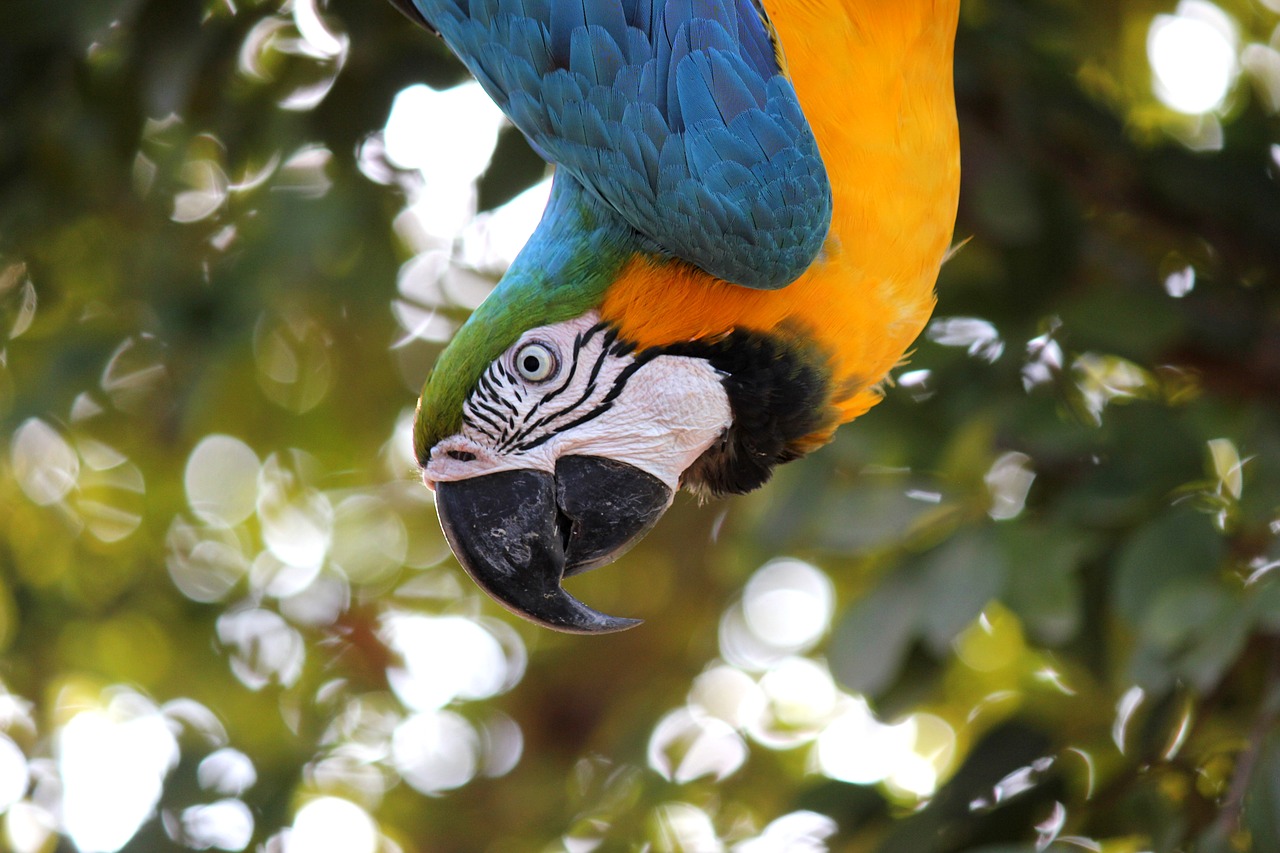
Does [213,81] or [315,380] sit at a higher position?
[213,81]

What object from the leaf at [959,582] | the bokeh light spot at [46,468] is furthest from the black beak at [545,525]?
the bokeh light spot at [46,468]

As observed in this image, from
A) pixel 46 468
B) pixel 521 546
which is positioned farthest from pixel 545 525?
pixel 46 468

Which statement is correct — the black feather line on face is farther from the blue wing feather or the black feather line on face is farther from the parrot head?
the blue wing feather

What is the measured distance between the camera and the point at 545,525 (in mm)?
1192

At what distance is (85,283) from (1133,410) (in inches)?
73.6

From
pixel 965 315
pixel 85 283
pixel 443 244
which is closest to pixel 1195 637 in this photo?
pixel 965 315

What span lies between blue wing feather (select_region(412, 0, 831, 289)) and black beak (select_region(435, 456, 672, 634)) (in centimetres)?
28

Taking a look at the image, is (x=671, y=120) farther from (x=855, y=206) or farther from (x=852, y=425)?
(x=852, y=425)

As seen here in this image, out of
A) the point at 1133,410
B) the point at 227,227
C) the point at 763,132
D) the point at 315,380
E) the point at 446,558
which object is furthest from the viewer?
the point at 446,558

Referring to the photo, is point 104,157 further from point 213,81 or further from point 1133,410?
point 1133,410

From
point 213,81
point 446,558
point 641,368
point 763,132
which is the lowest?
point 446,558

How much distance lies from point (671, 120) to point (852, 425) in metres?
0.77

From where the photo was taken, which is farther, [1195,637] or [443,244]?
[443,244]

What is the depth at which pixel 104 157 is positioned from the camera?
1799 mm
